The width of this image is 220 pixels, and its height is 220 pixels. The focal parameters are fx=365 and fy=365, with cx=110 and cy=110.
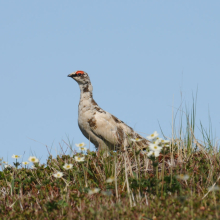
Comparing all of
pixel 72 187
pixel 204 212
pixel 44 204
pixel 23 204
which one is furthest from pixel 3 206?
pixel 204 212

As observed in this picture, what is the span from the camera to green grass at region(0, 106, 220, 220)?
191 inches

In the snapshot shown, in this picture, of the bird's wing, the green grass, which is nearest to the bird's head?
the bird's wing

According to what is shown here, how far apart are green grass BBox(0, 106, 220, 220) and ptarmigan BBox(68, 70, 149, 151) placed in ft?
4.44

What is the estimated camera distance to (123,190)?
6.21 meters

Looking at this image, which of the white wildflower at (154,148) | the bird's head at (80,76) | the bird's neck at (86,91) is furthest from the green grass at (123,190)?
the bird's head at (80,76)

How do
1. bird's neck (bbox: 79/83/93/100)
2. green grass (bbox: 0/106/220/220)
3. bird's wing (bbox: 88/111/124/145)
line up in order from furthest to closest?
bird's neck (bbox: 79/83/93/100) < bird's wing (bbox: 88/111/124/145) < green grass (bbox: 0/106/220/220)

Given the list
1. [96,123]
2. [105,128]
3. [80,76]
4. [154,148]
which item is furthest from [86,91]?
[154,148]

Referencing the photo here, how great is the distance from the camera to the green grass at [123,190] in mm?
4859

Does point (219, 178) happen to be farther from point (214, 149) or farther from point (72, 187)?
point (72, 187)

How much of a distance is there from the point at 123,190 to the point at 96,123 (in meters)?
3.24

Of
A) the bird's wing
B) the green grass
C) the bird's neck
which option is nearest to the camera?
the green grass

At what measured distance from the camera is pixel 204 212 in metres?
4.54

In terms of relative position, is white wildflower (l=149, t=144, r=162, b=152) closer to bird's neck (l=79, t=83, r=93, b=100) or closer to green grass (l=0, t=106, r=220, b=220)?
green grass (l=0, t=106, r=220, b=220)

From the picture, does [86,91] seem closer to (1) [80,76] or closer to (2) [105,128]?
(1) [80,76]
